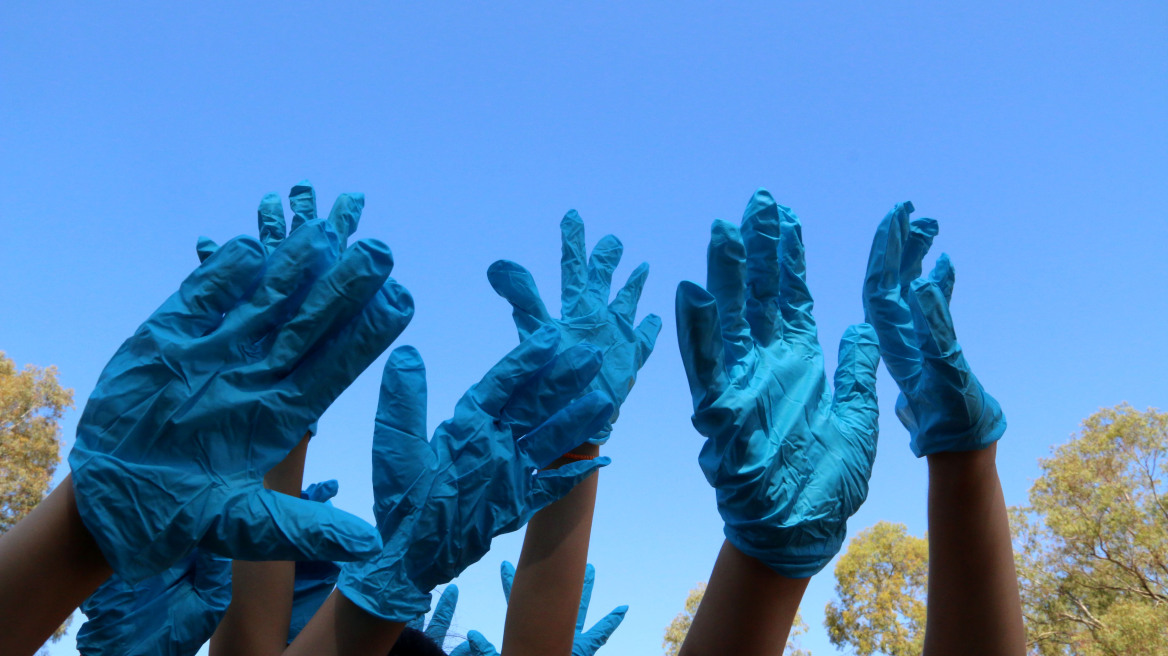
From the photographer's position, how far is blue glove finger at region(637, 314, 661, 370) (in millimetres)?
4488

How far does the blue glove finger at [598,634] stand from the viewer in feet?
17.9

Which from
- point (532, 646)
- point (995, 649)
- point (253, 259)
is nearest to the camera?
point (253, 259)

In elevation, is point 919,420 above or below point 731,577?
above

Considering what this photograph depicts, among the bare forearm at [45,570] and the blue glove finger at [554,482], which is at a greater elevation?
the blue glove finger at [554,482]

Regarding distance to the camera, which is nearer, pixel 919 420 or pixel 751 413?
pixel 751 413

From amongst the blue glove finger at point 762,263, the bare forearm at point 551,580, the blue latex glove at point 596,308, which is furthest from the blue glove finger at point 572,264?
the blue glove finger at point 762,263

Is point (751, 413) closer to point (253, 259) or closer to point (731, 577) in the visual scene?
point (731, 577)

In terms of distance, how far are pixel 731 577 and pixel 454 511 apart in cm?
111

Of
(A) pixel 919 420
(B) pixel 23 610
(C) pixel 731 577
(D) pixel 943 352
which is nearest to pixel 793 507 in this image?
(C) pixel 731 577

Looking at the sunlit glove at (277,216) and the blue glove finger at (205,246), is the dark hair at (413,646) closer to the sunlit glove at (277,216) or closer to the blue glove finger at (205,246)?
the sunlit glove at (277,216)

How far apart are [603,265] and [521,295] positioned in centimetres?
71

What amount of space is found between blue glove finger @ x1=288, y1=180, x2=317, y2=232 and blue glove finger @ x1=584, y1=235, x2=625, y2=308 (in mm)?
1580

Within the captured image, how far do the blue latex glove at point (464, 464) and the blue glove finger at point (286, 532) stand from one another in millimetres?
580

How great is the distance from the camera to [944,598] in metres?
3.09
